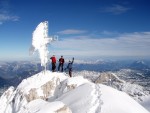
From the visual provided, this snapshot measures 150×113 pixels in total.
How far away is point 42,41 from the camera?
40.5 m

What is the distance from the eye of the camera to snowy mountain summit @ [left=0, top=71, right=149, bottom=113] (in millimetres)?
28219

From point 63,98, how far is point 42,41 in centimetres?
1156

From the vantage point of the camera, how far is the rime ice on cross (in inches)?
1585

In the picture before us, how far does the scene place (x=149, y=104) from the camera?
162 ft

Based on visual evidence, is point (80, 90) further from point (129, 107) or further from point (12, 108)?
point (12, 108)

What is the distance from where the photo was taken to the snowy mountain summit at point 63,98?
28.2m

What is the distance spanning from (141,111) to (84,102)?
666 centimetres

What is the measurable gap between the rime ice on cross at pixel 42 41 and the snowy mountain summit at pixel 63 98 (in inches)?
107

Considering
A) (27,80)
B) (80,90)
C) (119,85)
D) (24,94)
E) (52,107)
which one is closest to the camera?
(52,107)

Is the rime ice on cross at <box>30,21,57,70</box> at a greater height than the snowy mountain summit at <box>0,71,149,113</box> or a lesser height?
greater

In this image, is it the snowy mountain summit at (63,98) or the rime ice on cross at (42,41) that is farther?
the rime ice on cross at (42,41)

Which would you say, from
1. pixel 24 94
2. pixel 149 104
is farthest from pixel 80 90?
pixel 149 104

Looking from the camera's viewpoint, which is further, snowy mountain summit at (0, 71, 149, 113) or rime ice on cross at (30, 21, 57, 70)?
rime ice on cross at (30, 21, 57, 70)

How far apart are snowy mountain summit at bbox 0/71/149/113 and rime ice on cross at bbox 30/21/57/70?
2.71 m
